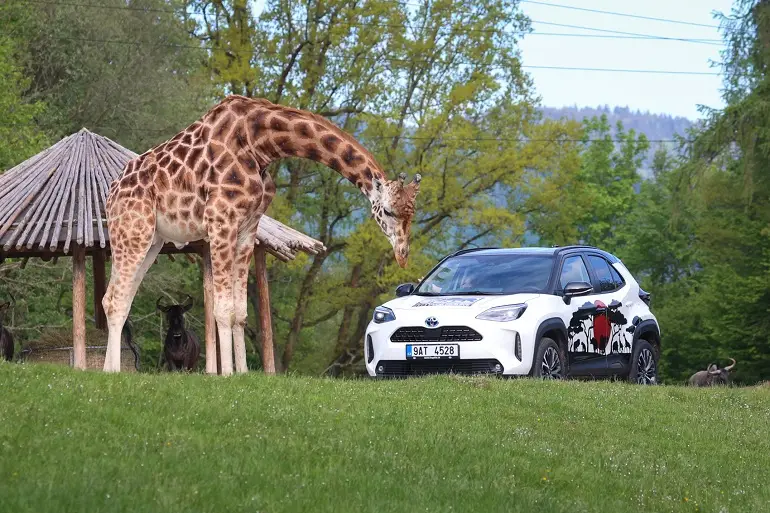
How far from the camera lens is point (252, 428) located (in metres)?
9.52

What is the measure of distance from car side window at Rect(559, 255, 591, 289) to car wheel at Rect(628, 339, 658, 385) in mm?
A: 1345

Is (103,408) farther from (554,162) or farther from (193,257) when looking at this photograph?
(554,162)

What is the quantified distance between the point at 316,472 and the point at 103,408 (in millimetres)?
2048

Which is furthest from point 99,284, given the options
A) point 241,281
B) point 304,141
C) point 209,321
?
point 304,141

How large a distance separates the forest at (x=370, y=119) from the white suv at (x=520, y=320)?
18983mm

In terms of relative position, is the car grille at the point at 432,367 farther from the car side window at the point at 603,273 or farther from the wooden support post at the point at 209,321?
the wooden support post at the point at 209,321

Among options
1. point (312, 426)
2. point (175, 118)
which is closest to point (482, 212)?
point (175, 118)

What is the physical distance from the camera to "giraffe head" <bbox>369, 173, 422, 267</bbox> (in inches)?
507

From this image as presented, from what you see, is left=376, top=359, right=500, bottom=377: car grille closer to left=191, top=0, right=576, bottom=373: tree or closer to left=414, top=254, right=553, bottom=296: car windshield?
left=414, top=254, right=553, bottom=296: car windshield

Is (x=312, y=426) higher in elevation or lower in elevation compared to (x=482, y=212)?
lower

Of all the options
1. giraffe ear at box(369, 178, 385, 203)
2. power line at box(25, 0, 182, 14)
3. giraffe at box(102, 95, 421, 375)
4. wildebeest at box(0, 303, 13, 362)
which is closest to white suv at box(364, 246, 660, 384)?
giraffe at box(102, 95, 421, 375)

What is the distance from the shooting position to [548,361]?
15.0 meters

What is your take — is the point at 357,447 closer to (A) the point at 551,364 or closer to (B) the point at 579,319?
(A) the point at 551,364

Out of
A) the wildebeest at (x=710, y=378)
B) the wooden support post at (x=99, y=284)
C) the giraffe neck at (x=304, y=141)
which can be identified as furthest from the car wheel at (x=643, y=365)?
the wildebeest at (x=710, y=378)
